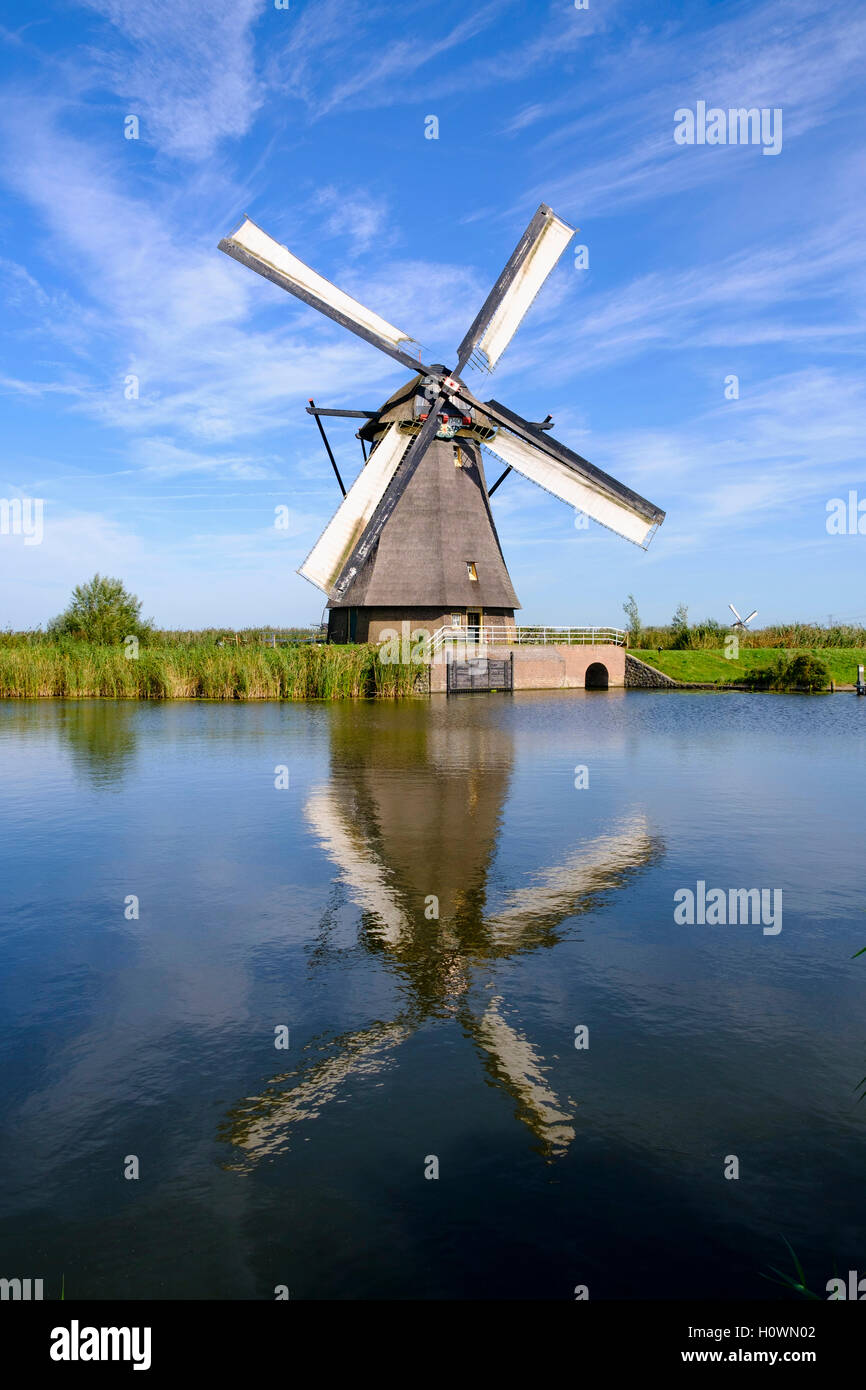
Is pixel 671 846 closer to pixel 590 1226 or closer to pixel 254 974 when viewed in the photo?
pixel 254 974

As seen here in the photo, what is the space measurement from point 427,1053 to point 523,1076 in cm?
52

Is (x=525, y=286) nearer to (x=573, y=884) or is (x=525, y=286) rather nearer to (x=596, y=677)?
(x=596, y=677)

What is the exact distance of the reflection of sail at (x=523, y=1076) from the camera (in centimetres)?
410

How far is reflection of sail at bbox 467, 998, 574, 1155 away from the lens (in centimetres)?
410

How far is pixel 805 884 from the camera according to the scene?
812 cm

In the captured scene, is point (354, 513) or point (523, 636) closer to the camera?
point (354, 513)

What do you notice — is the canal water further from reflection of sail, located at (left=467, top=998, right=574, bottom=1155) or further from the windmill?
the windmill

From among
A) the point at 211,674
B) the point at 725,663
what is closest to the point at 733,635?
the point at 725,663

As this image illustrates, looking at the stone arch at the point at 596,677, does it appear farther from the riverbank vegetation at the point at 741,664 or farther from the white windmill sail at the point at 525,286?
the white windmill sail at the point at 525,286

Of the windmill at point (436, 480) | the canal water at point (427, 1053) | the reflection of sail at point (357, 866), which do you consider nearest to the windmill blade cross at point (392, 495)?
the windmill at point (436, 480)

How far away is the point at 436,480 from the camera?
3369 cm

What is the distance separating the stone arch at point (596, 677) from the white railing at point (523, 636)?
3.23 feet

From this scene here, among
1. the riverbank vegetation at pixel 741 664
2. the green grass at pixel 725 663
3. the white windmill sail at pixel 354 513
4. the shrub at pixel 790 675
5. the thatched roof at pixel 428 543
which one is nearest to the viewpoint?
the white windmill sail at pixel 354 513

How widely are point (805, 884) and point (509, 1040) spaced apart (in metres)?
4.23
